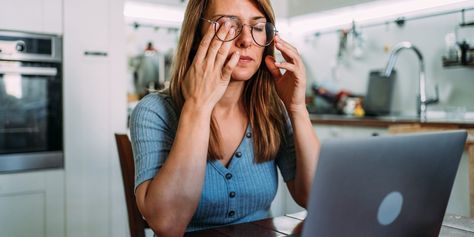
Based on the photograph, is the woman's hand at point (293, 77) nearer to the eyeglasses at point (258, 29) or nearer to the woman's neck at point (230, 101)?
the eyeglasses at point (258, 29)

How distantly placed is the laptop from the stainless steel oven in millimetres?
1909

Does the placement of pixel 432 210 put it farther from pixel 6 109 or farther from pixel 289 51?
pixel 6 109

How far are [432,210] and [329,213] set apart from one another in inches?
9.3

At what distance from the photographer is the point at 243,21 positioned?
3.70ft

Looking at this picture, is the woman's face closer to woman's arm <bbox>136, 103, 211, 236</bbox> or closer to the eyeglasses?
the eyeglasses

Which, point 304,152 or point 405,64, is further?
point 405,64

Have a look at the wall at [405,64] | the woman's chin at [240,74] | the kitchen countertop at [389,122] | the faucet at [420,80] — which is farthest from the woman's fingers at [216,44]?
the wall at [405,64]

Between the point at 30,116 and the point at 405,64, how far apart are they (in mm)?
2383

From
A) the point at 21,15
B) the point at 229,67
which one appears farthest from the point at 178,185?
the point at 21,15

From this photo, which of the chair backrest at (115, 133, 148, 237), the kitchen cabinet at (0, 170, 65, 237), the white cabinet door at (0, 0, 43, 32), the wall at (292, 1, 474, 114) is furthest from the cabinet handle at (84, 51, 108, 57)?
the wall at (292, 1, 474, 114)

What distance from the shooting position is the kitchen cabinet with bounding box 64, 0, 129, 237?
7.26 feet

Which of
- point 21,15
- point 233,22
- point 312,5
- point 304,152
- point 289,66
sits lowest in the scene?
point 304,152

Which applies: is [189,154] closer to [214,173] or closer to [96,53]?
[214,173]

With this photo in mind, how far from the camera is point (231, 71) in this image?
41.5 inches
